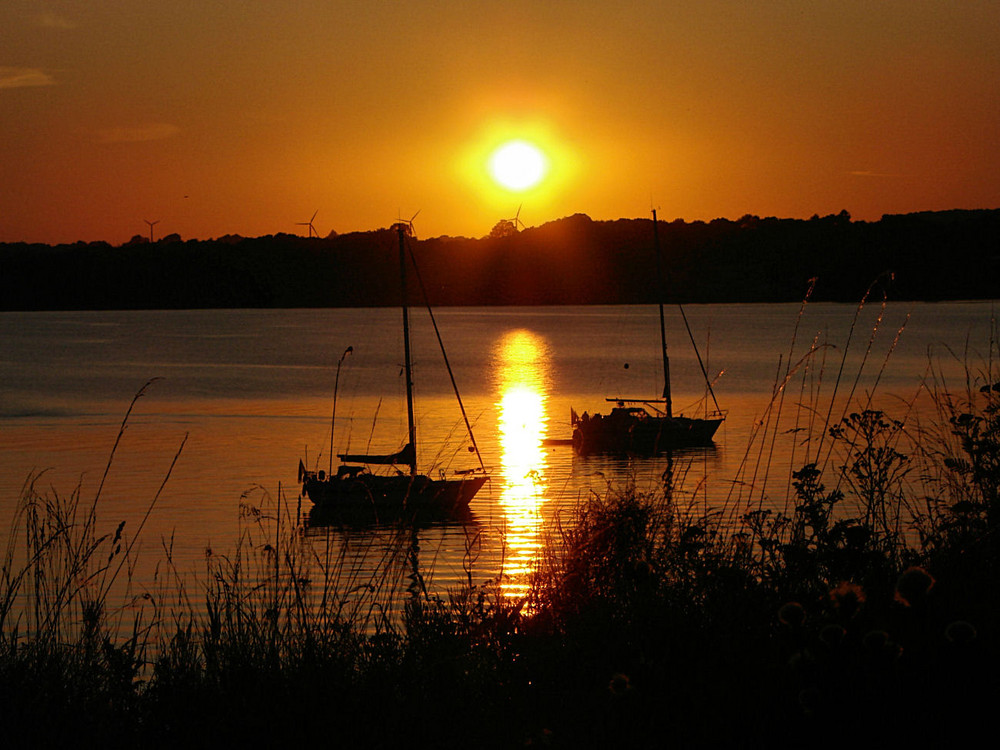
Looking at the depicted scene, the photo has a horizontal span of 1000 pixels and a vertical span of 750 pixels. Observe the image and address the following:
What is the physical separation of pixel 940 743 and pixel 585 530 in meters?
4.63

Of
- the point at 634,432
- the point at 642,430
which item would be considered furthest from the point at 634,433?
the point at 642,430

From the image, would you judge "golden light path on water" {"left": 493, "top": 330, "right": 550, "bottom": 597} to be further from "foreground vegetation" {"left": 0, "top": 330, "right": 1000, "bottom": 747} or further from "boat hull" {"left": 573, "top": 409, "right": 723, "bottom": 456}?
"boat hull" {"left": 573, "top": 409, "right": 723, "bottom": 456}

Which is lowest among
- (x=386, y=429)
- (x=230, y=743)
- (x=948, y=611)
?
(x=386, y=429)

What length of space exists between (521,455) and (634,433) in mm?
5699

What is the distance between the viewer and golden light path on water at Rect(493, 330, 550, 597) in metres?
17.7

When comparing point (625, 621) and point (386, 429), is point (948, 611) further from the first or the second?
point (386, 429)

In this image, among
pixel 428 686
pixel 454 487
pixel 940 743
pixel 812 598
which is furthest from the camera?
pixel 454 487

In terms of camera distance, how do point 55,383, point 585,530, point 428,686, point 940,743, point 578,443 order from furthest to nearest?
point 55,383 < point 578,443 < point 585,530 < point 428,686 < point 940,743

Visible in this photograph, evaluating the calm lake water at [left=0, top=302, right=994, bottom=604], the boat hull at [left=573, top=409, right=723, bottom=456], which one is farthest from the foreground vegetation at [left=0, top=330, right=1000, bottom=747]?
the boat hull at [left=573, top=409, right=723, bottom=456]

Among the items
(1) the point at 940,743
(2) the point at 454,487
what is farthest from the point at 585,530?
(2) the point at 454,487

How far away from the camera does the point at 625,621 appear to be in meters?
6.46

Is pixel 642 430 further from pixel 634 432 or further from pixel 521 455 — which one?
pixel 521 455

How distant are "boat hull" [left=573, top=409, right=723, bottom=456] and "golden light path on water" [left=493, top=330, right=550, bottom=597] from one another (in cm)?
253

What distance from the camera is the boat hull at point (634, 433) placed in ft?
147
